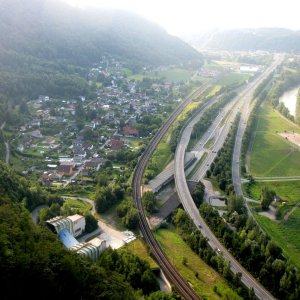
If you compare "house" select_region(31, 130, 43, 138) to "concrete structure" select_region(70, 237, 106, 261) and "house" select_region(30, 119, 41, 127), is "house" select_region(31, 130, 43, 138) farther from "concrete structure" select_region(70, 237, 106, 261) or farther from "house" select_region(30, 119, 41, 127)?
"concrete structure" select_region(70, 237, 106, 261)

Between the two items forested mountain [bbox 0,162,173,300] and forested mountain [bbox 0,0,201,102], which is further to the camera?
forested mountain [bbox 0,0,201,102]

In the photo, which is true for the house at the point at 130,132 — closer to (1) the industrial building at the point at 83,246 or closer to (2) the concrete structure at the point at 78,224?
(2) the concrete structure at the point at 78,224

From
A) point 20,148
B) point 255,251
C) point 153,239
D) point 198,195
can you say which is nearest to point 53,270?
Result: point 153,239

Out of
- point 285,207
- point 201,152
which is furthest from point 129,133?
point 285,207

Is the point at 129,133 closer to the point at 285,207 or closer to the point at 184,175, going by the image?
the point at 184,175

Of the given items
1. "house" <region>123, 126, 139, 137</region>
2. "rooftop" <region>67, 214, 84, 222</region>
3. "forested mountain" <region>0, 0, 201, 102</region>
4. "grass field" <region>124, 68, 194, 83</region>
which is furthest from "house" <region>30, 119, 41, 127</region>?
"grass field" <region>124, 68, 194, 83</region>

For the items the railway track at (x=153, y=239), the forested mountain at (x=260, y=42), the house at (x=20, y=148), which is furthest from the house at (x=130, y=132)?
the forested mountain at (x=260, y=42)

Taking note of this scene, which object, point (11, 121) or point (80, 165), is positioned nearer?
point (80, 165)
